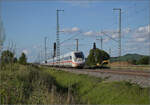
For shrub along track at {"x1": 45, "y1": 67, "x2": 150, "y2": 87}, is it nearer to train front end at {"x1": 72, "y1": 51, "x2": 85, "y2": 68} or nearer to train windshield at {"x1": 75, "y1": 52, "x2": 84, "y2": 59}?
train front end at {"x1": 72, "y1": 51, "x2": 85, "y2": 68}

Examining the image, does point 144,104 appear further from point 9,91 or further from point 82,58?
point 82,58

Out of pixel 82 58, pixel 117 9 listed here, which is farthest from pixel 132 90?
pixel 117 9

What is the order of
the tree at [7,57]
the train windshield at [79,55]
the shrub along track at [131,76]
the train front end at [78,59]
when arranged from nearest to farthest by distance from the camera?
the tree at [7,57] < the shrub along track at [131,76] < the train front end at [78,59] < the train windshield at [79,55]

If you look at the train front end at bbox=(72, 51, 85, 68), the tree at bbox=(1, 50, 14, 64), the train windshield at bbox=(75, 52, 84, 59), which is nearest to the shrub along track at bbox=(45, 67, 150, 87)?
the tree at bbox=(1, 50, 14, 64)

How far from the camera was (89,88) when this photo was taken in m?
18.7

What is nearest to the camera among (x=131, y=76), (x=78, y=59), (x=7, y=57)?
(x=7, y=57)

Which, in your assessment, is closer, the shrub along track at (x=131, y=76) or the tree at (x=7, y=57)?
the tree at (x=7, y=57)

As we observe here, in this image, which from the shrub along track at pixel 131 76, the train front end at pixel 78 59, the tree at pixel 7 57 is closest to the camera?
the tree at pixel 7 57

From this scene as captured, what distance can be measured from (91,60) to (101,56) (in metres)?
4.66

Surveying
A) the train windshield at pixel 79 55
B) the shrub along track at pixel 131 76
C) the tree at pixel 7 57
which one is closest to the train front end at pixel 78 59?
the train windshield at pixel 79 55

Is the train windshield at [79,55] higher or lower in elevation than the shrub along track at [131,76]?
higher

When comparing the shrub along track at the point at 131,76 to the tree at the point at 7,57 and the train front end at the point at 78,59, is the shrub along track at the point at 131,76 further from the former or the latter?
the train front end at the point at 78,59

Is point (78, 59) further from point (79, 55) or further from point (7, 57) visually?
point (7, 57)

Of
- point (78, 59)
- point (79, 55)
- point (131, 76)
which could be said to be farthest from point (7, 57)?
point (79, 55)
